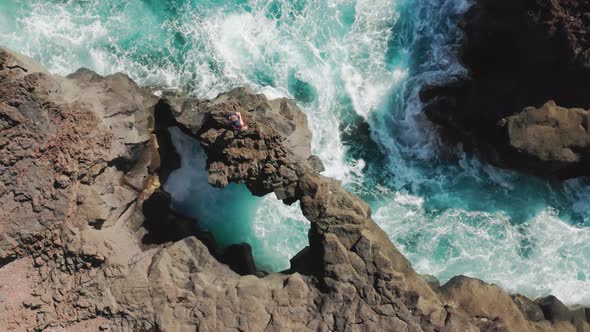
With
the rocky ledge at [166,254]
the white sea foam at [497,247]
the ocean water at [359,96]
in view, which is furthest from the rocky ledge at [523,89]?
the rocky ledge at [166,254]

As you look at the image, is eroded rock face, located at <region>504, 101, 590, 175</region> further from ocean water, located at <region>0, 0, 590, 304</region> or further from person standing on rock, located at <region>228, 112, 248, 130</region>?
person standing on rock, located at <region>228, 112, 248, 130</region>

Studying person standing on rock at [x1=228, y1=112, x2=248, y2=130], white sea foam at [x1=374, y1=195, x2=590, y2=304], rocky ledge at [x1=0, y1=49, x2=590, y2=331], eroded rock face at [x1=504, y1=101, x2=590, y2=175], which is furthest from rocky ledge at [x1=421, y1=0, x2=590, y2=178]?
person standing on rock at [x1=228, y1=112, x2=248, y2=130]

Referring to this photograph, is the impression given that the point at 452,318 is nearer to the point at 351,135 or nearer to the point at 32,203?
the point at 351,135

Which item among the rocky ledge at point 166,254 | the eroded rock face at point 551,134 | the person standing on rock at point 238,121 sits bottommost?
the rocky ledge at point 166,254

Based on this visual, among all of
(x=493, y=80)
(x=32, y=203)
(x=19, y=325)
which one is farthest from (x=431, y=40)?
(x=19, y=325)

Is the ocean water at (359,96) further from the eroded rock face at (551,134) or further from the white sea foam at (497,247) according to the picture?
the eroded rock face at (551,134)

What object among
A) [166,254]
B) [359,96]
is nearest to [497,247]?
[359,96]

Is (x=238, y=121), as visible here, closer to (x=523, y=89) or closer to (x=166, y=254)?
(x=166, y=254)
